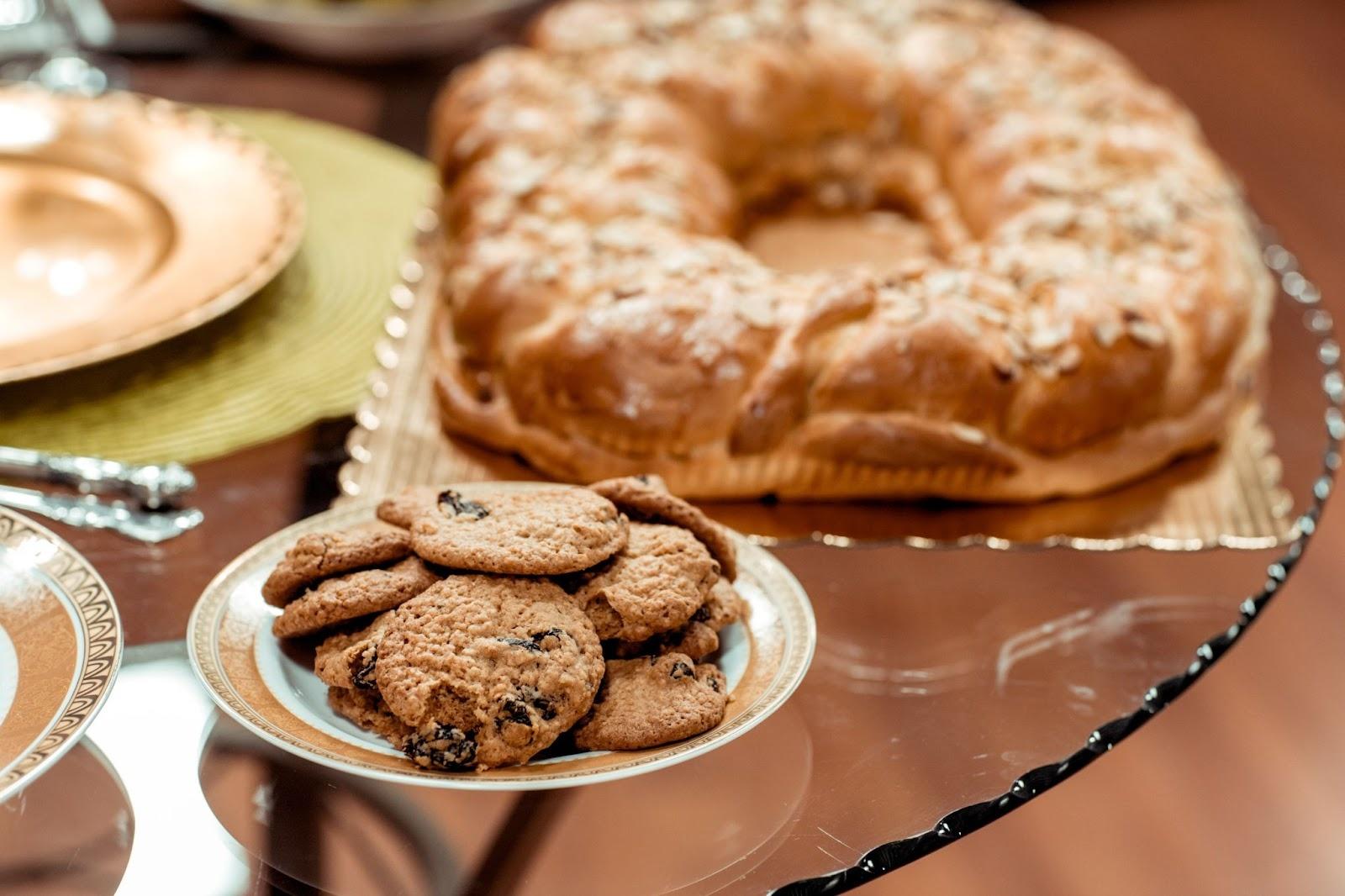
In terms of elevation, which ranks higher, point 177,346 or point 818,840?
point 818,840

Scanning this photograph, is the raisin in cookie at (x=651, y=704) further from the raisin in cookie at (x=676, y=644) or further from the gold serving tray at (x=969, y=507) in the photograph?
the gold serving tray at (x=969, y=507)

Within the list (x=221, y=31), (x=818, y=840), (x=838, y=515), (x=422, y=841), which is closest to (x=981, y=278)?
(x=838, y=515)

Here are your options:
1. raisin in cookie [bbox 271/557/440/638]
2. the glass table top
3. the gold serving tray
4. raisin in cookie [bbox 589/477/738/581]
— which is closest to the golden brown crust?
the gold serving tray

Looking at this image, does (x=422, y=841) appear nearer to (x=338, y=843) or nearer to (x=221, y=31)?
(x=338, y=843)

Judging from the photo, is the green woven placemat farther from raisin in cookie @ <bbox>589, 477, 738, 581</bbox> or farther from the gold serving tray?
raisin in cookie @ <bbox>589, 477, 738, 581</bbox>

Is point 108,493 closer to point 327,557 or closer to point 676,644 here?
point 327,557

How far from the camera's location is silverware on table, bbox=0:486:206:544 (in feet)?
3.52

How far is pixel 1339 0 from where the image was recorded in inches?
127

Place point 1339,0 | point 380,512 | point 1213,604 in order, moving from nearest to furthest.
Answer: point 380,512 < point 1213,604 < point 1339,0

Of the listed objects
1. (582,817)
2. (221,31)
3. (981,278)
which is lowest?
(221,31)

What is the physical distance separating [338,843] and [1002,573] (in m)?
0.57

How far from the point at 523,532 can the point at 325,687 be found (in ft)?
0.50

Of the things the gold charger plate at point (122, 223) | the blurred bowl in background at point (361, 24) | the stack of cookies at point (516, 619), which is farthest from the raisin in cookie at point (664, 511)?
the blurred bowl in background at point (361, 24)

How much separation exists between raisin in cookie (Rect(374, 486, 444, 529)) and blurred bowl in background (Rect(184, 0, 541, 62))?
117 cm
